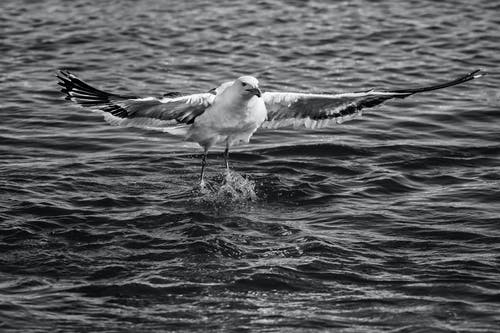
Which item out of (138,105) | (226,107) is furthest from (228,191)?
(138,105)

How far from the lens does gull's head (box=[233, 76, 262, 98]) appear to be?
10.9m

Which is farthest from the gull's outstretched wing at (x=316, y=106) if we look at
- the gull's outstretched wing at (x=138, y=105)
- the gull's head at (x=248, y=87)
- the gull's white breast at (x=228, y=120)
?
the gull's outstretched wing at (x=138, y=105)

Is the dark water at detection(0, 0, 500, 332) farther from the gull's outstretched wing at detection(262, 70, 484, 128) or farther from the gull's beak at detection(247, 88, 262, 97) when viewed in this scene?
the gull's beak at detection(247, 88, 262, 97)

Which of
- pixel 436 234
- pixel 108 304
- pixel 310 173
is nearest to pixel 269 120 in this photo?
pixel 310 173

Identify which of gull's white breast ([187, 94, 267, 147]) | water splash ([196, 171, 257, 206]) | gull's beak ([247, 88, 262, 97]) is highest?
gull's beak ([247, 88, 262, 97])

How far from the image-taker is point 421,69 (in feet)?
58.5

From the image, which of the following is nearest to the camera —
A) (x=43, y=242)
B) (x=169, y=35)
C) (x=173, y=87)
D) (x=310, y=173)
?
(x=43, y=242)

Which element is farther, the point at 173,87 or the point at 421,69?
the point at 421,69

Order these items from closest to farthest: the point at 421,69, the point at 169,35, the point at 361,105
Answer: the point at 361,105 < the point at 421,69 < the point at 169,35

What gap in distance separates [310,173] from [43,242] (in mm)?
4109

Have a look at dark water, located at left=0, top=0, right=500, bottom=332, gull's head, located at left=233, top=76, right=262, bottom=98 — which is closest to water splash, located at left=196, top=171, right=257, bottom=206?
dark water, located at left=0, top=0, right=500, bottom=332

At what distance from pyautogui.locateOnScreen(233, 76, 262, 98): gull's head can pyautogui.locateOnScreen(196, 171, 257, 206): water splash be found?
1416mm

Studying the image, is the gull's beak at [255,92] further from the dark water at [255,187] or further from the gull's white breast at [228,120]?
the dark water at [255,187]

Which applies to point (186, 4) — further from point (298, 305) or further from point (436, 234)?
point (298, 305)
